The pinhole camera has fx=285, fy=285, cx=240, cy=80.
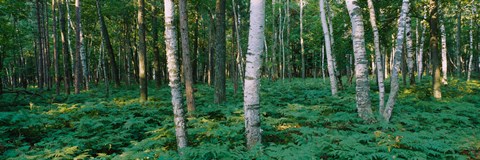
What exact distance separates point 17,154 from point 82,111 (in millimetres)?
3878

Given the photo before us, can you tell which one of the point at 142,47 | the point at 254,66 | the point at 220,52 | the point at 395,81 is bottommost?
the point at 395,81

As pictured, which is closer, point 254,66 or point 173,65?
point 173,65

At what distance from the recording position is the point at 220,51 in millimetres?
11383

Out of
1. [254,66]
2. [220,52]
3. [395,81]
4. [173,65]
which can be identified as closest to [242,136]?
[254,66]

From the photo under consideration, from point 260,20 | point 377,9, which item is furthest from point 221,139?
point 377,9

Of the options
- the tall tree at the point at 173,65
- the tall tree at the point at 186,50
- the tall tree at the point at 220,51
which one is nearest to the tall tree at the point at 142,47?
the tall tree at the point at 220,51

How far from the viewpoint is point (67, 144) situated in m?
6.60

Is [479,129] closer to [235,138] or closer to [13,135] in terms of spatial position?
[235,138]

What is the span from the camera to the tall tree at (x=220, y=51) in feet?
36.4

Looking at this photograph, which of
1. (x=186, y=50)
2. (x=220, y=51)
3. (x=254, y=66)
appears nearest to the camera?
(x=254, y=66)

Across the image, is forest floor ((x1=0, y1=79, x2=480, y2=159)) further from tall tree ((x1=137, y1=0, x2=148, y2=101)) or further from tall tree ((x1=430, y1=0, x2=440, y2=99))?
tall tree ((x1=430, y1=0, x2=440, y2=99))

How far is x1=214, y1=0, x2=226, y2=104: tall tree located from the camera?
11094 mm

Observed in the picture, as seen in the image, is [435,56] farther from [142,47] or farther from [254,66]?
[142,47]

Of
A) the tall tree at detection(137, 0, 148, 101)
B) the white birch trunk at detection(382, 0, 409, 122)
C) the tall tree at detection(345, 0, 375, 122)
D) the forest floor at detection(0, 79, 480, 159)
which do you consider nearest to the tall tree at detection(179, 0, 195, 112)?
the forest floor at detection(0, 79, 480, 159)
